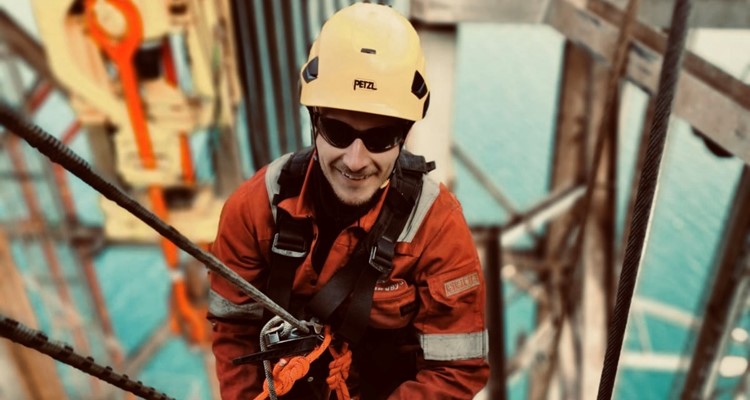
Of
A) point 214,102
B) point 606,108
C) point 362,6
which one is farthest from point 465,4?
point 214,102

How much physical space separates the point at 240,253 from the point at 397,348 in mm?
639

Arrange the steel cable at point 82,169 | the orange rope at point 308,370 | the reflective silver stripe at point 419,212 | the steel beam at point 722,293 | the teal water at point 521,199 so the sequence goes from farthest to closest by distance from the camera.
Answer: the teal water at point 521,199, the steel beam at point 722,293, the reflective silver stripe at point 419,212, the orange rope at point 308,370, the steel cable at point 82,169

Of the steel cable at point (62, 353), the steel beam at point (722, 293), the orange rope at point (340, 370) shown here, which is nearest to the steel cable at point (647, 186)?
the orange rope at point (340, 370)

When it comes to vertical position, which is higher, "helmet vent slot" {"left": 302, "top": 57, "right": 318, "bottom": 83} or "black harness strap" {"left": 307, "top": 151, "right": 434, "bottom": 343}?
"helmet vent slot" {"left": 302, "top": 57, "right": 318, "bottom": 83}

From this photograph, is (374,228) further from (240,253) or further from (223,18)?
(223,18)

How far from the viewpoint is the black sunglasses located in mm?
1748

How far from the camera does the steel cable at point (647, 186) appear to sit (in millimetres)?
1049

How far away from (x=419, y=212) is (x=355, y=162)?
32 cm

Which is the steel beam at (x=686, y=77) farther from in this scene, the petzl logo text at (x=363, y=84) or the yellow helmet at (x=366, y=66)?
the petzl logo text at (x=363, y=84)

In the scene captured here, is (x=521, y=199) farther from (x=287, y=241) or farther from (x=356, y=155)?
Answer: (x=356, y=155)

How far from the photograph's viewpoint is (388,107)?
5.63 feet

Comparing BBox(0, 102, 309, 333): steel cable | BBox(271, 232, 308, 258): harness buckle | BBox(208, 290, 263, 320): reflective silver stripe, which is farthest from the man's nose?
BBox(208, 290, 263, 320): reflective silver stripe

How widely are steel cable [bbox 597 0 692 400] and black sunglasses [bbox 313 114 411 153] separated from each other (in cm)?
76

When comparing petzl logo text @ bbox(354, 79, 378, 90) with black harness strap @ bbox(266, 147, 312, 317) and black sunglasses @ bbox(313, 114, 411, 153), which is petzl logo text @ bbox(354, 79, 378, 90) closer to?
black sunglasses @ bbox(313, 114, 411, 153)
